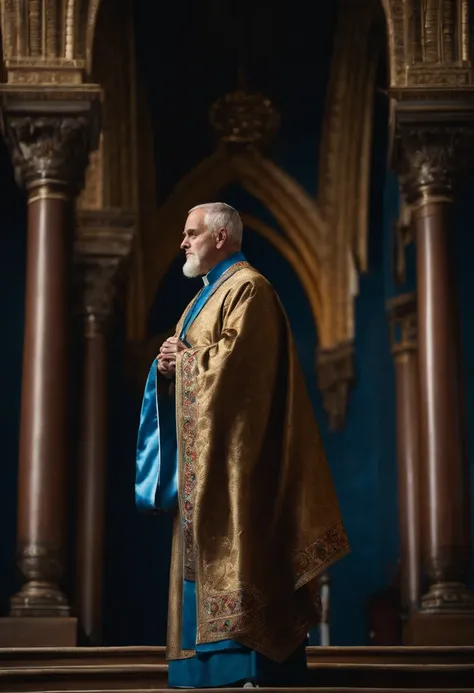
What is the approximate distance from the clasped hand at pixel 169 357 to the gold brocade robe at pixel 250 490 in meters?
0.06

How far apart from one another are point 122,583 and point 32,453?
12.1 feet

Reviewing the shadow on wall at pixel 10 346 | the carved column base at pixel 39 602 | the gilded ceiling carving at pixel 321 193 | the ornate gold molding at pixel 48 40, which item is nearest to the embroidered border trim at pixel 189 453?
the carved column base at pixel 39 602

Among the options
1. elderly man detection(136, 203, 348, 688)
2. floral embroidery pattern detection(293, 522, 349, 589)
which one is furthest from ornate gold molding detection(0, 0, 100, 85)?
floral embroidery pattern detection(293, 522, 349, 589)

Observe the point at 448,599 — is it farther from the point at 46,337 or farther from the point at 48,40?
the point at 48,40

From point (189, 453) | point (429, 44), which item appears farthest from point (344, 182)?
point (189, 453)

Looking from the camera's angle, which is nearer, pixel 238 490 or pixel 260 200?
pixel 238 490

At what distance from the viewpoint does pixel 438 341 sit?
856 centimetres

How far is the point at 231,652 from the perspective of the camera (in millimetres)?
4840

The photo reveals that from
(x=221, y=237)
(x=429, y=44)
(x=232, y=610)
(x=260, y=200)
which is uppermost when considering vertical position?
(x=260, y=200)

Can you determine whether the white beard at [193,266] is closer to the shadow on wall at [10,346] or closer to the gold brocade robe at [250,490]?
the gold brocade robe at [250,490]

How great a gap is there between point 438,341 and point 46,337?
2.24m

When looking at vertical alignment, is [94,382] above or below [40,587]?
above

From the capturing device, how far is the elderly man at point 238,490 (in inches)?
191

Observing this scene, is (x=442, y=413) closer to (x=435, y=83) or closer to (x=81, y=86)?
(x=435, y=83)
